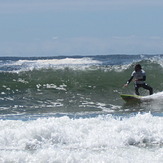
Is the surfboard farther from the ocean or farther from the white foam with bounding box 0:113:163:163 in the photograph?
the white foam with bounding box 0:113:163:163

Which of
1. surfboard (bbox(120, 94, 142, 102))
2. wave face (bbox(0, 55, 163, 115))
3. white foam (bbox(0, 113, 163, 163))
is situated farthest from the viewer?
surfboard (bbox(120, 94, 142, 102))

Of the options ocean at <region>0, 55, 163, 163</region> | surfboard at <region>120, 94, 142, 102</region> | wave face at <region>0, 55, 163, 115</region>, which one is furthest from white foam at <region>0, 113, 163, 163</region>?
surfboard at <region>120, 94, 142, 102</region>

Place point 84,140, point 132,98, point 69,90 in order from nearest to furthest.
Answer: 1. point 84,140
2. point 132,98
3. point 69,90

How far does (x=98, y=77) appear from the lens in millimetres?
31500

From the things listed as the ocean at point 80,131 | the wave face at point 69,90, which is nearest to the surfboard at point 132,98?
the ocean at point 80,131

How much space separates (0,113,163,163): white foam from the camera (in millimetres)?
9398

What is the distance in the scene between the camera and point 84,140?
35.6ft

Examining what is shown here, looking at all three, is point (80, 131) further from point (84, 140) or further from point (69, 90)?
point (69, 90)

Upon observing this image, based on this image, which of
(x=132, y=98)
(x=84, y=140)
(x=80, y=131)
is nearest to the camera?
(x=84, y=140)

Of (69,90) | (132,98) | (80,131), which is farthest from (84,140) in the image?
(69,90)

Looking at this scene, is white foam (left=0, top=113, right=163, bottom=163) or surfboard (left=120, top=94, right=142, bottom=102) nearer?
white foam (left=0, top=113, right=163, bottom=163)

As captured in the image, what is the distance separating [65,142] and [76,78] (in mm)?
20022

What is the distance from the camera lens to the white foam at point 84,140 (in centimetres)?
940

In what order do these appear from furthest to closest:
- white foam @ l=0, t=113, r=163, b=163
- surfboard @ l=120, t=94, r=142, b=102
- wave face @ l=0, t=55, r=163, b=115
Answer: surfboard @ l=120, t=94, r=142, b=102, wave face @ l=0, t=55, r=163, b=115, white foam @ l=0, t=113, r=163, b=163
